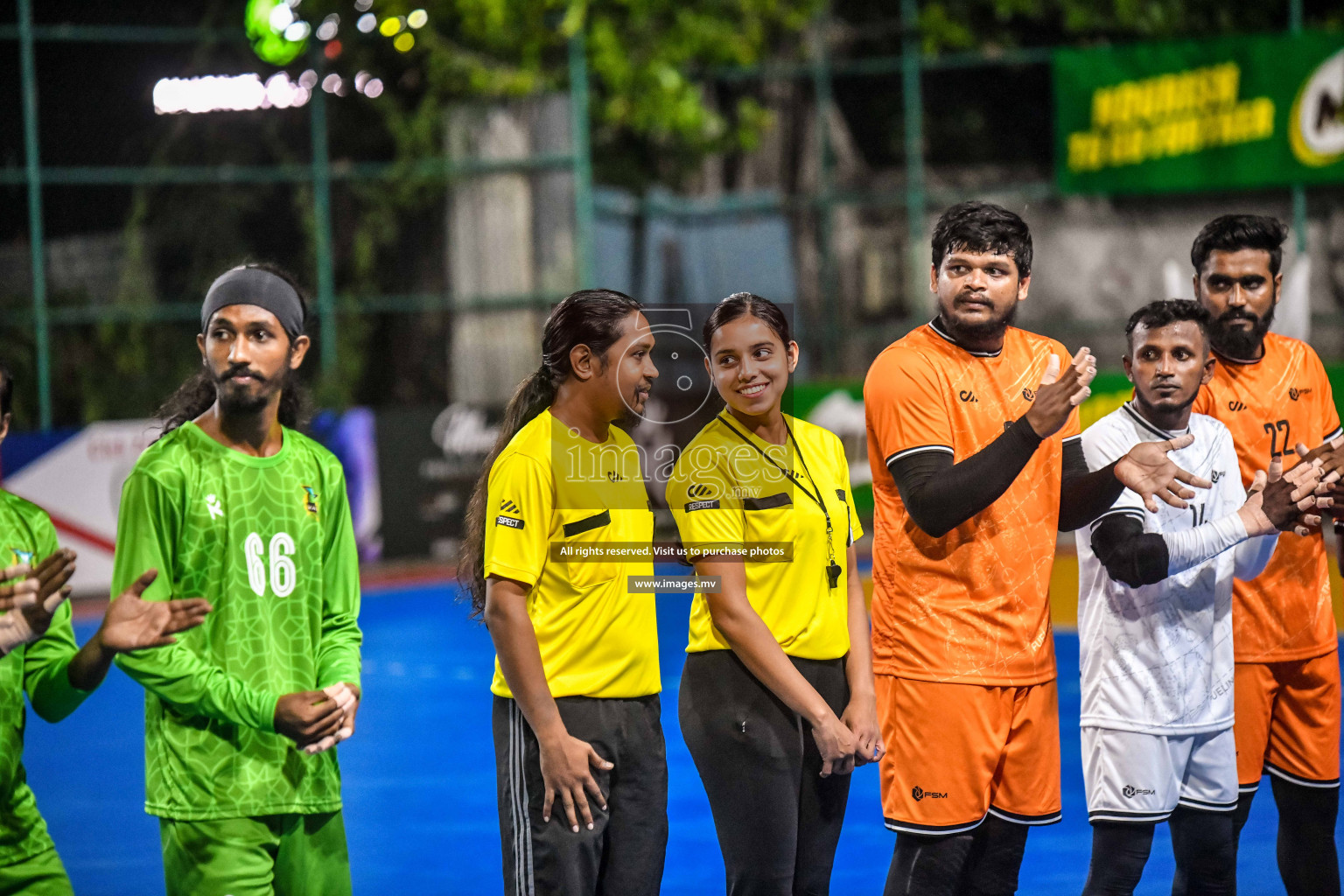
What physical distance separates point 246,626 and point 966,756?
1.97 metres

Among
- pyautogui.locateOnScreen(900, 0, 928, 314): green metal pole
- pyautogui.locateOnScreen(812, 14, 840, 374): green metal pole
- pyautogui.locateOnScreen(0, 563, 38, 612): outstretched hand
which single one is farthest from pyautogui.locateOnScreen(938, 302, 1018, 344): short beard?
pyautogui.locateOnScreen(812, 14, 840, 374): green metal pole

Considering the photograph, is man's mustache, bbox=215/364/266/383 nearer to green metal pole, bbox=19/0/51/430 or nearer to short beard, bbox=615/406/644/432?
short beard, bbox=615/406/644/432

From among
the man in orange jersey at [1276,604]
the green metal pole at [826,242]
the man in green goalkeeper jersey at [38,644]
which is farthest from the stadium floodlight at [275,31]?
the man in orange jersey at [1276,604]

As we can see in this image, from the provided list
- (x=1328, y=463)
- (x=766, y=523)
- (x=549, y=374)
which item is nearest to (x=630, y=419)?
(x=549, y=374)

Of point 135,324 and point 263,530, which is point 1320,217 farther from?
point 263,530

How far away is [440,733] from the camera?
812cm

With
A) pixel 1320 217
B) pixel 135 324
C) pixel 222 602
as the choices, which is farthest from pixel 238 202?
pixel 222 602

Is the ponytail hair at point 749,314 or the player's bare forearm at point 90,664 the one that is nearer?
the player's bare forearm at point 90,664

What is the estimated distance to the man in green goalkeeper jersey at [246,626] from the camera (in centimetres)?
344

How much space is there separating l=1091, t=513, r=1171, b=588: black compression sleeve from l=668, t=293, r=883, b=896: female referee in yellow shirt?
31.2 inches

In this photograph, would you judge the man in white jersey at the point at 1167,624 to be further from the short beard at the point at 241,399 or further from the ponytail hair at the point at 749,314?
the short beard at the point at 241,399

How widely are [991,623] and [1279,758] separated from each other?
150cm

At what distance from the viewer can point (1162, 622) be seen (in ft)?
13.8

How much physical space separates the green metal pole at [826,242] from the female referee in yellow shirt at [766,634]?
14.6 m
